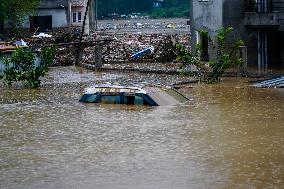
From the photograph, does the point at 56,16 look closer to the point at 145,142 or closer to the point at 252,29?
the point at 252,29

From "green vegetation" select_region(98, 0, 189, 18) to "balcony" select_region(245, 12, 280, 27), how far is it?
285ft

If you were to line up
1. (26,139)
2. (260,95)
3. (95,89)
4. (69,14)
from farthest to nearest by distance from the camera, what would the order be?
(69,14), (260,95), (95,89), (26,139)

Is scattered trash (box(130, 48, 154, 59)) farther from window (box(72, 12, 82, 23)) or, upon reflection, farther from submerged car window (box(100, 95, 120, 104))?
window (box(72, 12, 82, 23))

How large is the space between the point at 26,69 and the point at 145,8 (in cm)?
10067

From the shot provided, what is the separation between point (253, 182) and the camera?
51.9ft

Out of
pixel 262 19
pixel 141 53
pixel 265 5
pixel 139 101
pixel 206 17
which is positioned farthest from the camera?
pixel 141 53

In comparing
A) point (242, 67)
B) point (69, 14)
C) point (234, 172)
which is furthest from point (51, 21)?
point (234, 172)

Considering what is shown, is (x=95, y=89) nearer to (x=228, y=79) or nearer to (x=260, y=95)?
(x=260, y=95)

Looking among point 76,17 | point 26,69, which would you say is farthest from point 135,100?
point 76,17

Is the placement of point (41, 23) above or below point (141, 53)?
above

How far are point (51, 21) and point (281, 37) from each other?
116 ft

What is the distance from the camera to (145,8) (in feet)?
442

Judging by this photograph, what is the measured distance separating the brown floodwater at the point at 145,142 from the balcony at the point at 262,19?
7.49 m

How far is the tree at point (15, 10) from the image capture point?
64625 millimetres
